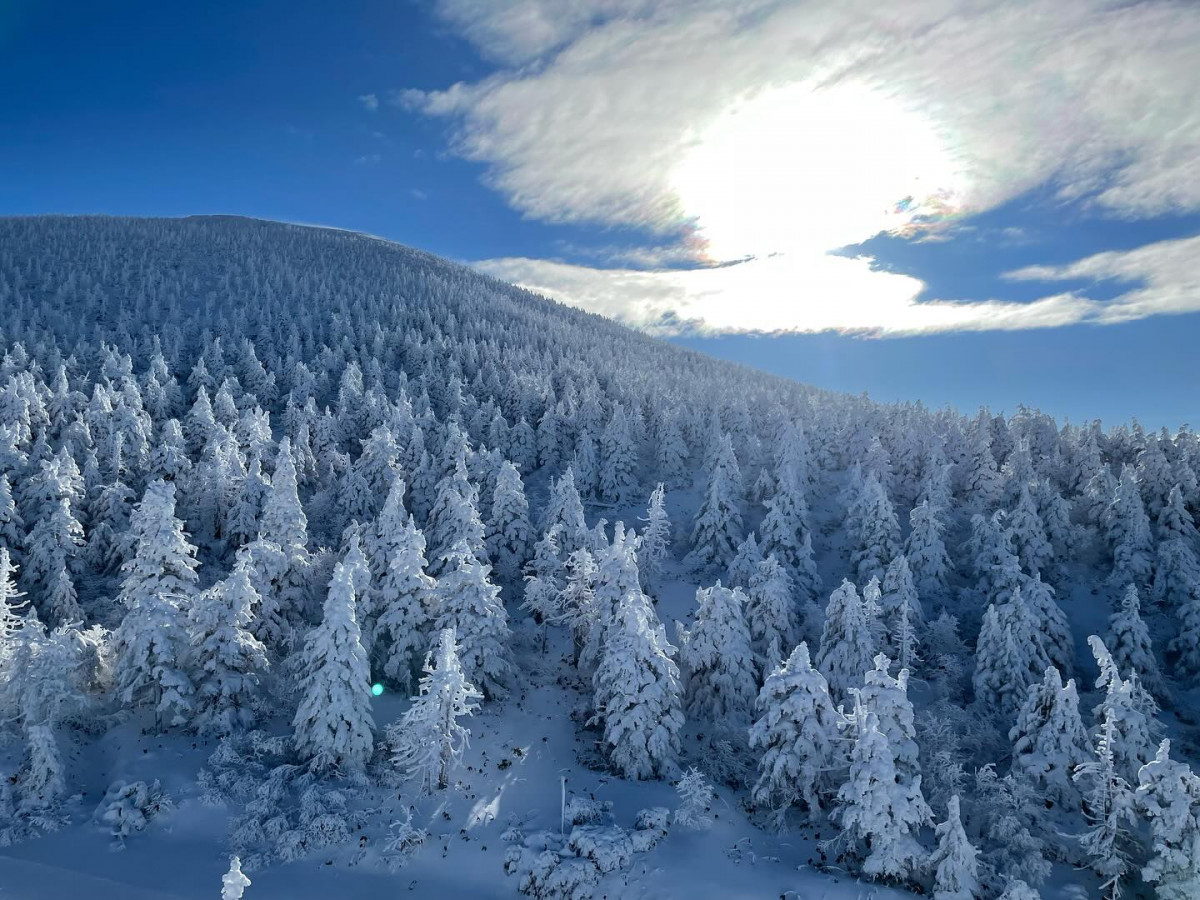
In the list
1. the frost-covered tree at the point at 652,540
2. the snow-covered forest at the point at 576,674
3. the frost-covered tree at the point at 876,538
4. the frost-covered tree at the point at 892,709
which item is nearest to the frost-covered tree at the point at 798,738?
the snow-covered forest at the point at 576,674

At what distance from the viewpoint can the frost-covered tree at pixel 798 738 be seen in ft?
90.0

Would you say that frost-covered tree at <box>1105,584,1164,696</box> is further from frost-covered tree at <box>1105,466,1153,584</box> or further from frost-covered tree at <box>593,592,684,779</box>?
frost-covered tree at <box>593,592,684,779</box>

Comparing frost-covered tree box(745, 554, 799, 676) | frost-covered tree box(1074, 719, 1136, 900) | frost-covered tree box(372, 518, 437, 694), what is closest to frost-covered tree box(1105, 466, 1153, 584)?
frost-covered tree box(745, 554, 799, 676)

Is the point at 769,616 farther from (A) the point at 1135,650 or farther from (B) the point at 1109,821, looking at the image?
(A) the point at 1135,650

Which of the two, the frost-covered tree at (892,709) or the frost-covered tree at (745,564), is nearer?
the frost-covered tree at (892,709)

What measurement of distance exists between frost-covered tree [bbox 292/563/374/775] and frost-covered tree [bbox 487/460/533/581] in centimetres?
2359

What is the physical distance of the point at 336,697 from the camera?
29.2 metres

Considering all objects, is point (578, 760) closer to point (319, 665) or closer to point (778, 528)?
point (319, 665)

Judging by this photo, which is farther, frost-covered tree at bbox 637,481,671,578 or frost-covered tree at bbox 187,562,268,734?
frost-covered tree at bbox 637,481,671,578

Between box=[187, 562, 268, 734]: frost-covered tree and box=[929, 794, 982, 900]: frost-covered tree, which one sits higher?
box=[187, 562, 268, 734]: frost-covered tree

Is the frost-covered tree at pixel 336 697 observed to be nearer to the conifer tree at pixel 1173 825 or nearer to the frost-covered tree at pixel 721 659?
the frost-covered tree at pixel 721 659

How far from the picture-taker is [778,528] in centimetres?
5447

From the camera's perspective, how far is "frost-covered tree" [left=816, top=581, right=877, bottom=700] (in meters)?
35.9

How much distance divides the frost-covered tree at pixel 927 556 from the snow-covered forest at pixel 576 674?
28 centimetres
